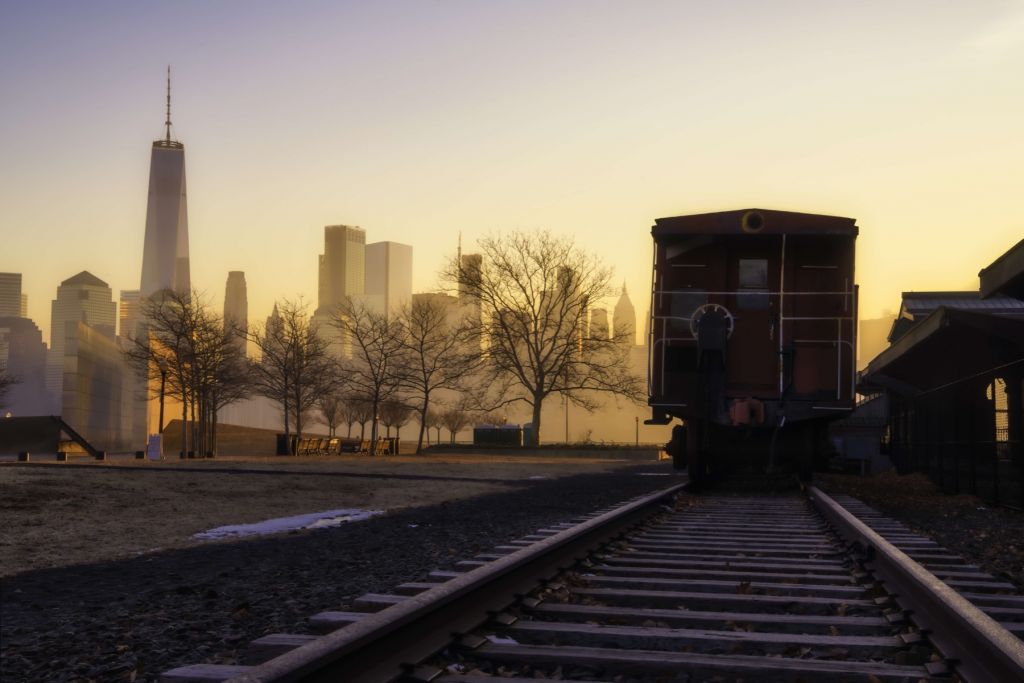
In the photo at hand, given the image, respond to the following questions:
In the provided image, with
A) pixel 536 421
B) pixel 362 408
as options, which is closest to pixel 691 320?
pixel 536 421

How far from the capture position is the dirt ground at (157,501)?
10641mm

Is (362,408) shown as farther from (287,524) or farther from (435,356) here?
(287,524)

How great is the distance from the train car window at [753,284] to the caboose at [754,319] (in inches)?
0.6

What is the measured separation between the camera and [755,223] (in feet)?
47.5

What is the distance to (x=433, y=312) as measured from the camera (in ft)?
200

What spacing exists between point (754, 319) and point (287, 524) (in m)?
7.34

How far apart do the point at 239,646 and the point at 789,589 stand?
310cm

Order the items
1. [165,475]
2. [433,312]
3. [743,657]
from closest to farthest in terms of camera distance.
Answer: [743,657], [165,475], [433,312]

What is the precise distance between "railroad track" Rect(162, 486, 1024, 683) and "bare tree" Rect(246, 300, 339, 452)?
4636 centimetres

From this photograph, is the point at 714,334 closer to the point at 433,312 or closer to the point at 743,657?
the point at 743,657

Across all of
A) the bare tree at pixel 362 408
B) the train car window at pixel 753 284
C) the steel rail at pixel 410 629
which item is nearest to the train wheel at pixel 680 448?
the train car window at pixel 753 284

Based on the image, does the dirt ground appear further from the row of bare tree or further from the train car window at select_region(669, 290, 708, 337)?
the row of bare tree

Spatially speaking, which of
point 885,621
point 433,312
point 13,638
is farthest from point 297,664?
point 433,312

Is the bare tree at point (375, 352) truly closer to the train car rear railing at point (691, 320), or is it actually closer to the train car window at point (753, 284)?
the train car rear railing at point (691, 320)
